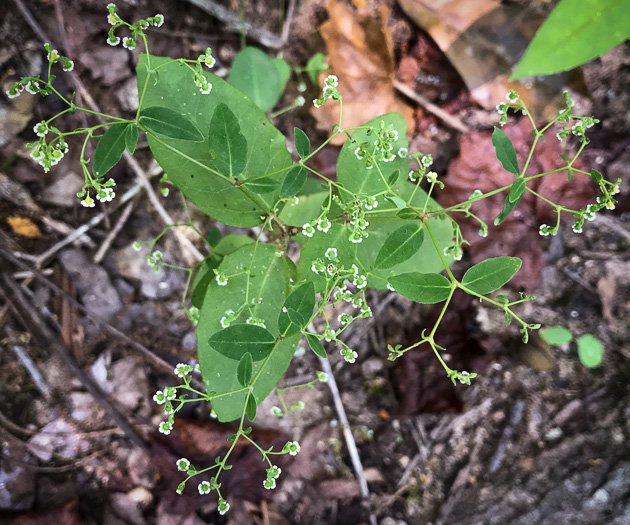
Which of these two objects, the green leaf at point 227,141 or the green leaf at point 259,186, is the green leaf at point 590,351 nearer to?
the green leaf at point 259,186

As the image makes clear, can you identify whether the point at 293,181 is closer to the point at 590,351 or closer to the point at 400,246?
the point at 400,246

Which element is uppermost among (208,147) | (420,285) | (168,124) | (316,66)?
(316,66)

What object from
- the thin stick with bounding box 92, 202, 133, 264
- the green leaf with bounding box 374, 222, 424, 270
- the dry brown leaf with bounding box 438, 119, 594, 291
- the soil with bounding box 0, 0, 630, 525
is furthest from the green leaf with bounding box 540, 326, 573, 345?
the thin stick with bounding box 92, 202, 133, 264

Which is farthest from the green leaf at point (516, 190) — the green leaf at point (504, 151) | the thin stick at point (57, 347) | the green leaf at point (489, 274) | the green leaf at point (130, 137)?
the thin stick at point (57, 347)

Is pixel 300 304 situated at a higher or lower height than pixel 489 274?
lower

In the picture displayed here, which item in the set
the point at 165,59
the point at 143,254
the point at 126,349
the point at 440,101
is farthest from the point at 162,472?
the point at 440,101

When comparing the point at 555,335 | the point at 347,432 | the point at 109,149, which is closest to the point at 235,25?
the point at 109,149
